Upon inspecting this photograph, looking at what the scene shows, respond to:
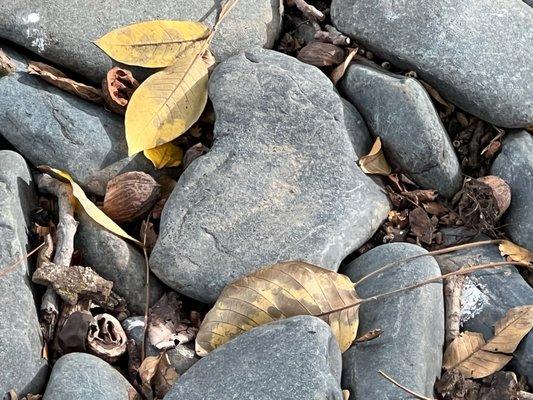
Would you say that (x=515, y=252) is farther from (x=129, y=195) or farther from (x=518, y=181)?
(x=129, y=195)

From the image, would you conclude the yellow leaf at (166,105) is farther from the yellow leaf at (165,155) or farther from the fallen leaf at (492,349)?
the fallen leaf at (492,349)

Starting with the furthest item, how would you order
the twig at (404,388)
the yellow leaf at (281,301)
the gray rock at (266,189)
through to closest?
1. the gray rock at (266,189)
2. the yellow leaf at (281,301)
3. the twig at (404,388)

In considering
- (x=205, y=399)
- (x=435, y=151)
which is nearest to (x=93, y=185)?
(x=205, y=399)

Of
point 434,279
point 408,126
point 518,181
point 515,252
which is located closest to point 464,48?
point 408,126

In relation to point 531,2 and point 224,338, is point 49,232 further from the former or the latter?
point 531,2

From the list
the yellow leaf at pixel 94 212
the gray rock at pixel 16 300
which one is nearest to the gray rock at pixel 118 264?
the yellow leaf at pixel 94 212

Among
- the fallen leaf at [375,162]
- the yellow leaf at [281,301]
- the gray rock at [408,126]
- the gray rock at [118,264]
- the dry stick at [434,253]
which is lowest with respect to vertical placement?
the gray rock at [118,264]

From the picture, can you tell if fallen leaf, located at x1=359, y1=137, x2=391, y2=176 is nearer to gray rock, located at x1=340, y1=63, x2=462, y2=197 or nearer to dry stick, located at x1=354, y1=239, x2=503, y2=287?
gray rock, located at x1=340, y1=63, x2=462, y2=197
